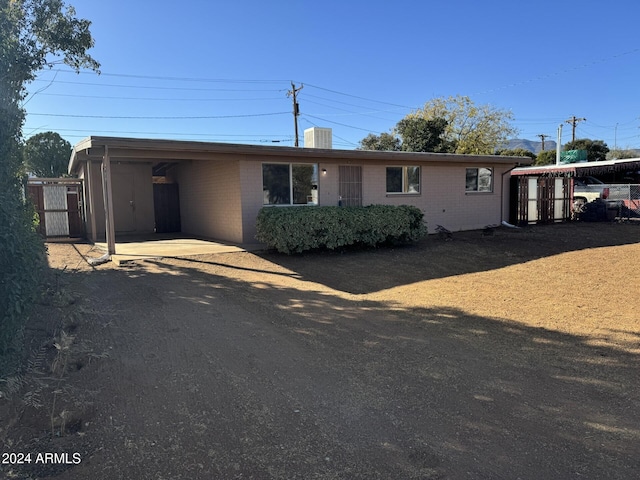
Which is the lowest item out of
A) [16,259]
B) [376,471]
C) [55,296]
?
[376,471]

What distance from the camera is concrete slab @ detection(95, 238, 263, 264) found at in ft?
34.0

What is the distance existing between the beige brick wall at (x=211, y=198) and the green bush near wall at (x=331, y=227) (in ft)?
5.63

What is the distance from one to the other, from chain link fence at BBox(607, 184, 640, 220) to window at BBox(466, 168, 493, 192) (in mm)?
6475

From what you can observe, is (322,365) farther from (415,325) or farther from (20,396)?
(20,396)

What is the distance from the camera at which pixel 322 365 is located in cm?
419

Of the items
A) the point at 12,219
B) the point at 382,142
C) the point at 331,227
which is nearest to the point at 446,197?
the point at 331,227

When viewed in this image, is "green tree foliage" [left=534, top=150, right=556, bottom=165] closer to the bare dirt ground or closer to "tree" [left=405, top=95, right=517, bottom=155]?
"tree" [left=405, top=95, right=517, bottom=155]

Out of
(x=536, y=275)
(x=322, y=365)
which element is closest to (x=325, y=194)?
(x=536, y=275)

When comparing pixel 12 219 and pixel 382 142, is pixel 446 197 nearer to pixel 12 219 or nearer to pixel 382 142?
pixel 12 219

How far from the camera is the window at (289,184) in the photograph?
1200cm

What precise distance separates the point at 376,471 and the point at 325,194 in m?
10.7

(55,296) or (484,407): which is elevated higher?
(55,296)

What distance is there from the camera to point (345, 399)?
3.48 meters

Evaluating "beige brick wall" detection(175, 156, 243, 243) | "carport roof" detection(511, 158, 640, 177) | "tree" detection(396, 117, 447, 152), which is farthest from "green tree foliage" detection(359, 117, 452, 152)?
"beige brick wall" detection(175, 156, 243, 243)
